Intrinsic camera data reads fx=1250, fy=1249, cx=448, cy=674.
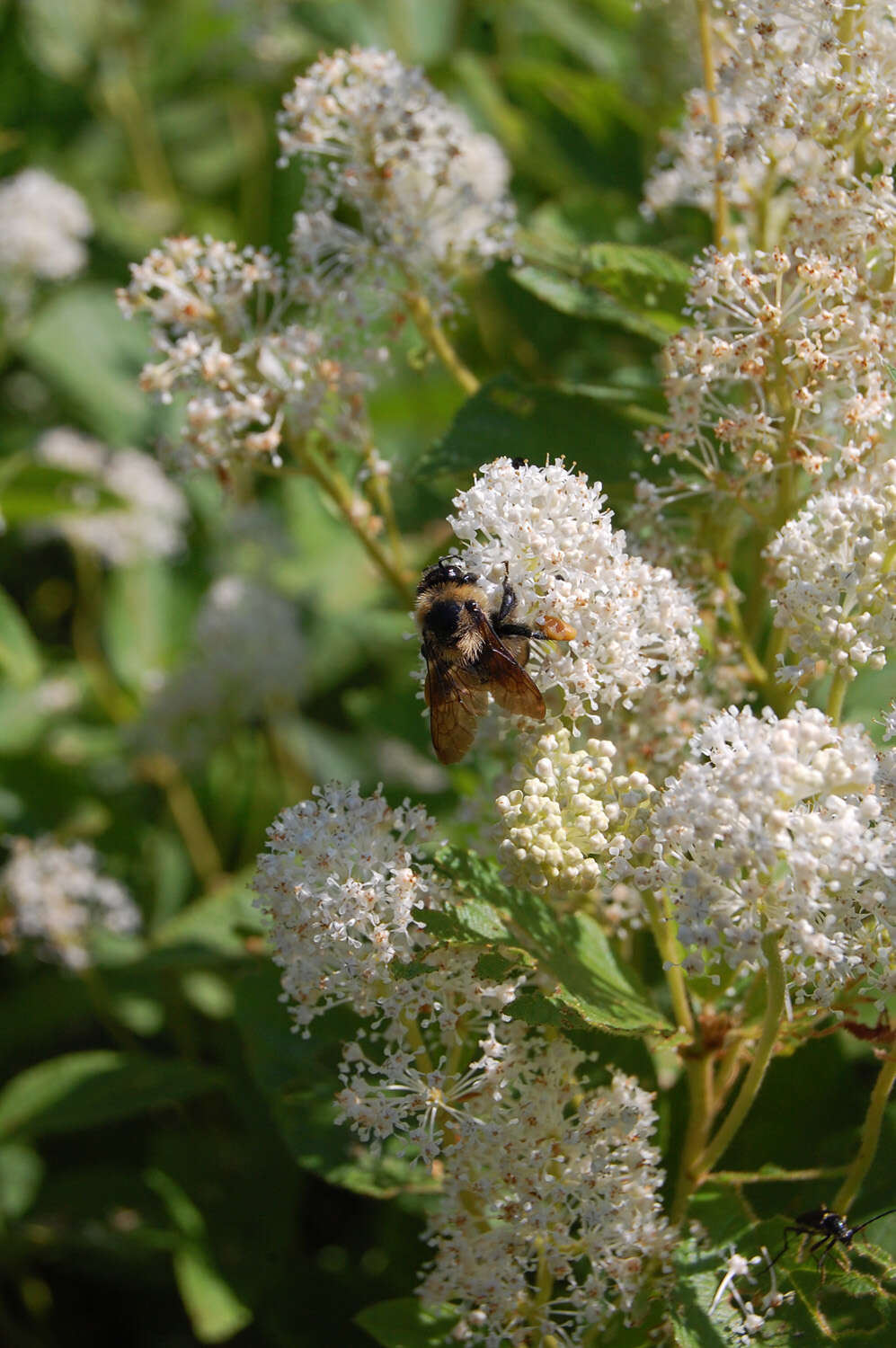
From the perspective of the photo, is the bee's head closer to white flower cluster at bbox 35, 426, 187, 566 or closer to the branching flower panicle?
white flower cluster at bbox 35, 426, 187, 566

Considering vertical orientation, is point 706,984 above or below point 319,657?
below

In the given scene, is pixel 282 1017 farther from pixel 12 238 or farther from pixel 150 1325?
pixel 12 238

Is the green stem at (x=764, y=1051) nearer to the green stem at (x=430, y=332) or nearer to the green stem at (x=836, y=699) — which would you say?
the green stem at (x=836, y=699)

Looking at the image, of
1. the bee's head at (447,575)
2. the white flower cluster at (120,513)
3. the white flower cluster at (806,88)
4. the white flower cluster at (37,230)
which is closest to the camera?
the white flower cluster at (806,88)

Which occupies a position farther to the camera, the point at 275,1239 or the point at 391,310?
the point at 275,1239

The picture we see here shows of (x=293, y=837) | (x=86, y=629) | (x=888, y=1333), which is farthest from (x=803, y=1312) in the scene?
(x=86, y=629)

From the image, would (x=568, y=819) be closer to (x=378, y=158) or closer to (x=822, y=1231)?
(x=822, y=1231)

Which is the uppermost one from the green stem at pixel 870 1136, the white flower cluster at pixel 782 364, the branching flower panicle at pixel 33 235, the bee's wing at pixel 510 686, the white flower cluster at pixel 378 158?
the branching flower panicle at pixel 33 235

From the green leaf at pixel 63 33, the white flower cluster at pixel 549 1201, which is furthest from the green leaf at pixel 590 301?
the green leaf at pixel 63 33
